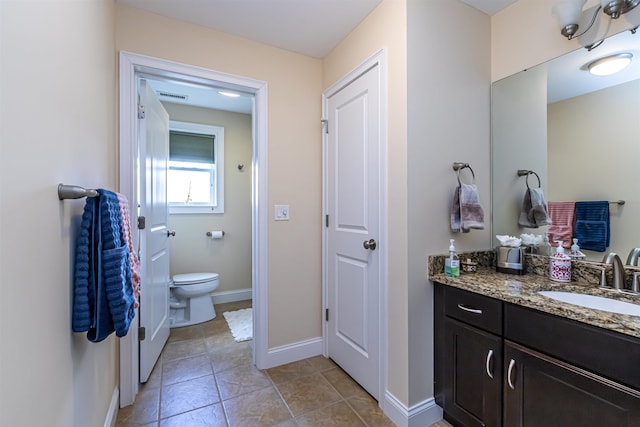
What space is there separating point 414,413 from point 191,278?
243 centimetres

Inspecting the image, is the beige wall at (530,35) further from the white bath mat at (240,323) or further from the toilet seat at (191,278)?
the toilet seat at (191,278)

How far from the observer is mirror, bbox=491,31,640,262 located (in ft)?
4.40

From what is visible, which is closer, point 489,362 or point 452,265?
point 489,362

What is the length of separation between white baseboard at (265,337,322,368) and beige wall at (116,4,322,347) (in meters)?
0.04

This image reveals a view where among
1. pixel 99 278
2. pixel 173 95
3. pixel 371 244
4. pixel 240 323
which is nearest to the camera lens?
pixel 99 278

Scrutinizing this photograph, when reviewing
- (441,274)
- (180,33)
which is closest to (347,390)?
(441,274)

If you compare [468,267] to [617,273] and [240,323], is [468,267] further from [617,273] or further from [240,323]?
[240,323]

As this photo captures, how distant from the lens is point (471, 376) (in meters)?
1.39

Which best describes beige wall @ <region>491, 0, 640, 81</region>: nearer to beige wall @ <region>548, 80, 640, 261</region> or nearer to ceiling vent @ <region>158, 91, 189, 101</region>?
beige wall @ <region>548, 80, 640, 261</region>

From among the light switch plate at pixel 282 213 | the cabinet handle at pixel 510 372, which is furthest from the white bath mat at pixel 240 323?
the cabinet handle at pixel 510 372

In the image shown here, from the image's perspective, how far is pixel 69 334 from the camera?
94 cm

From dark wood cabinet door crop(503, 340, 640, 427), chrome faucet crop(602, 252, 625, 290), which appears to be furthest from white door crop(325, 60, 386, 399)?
chrome faucet crop(602, 252, 625, 290)

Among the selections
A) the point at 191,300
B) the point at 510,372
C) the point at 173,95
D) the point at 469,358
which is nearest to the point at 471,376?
the point at 469,358

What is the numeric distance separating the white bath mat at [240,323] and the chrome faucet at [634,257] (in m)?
2.57
